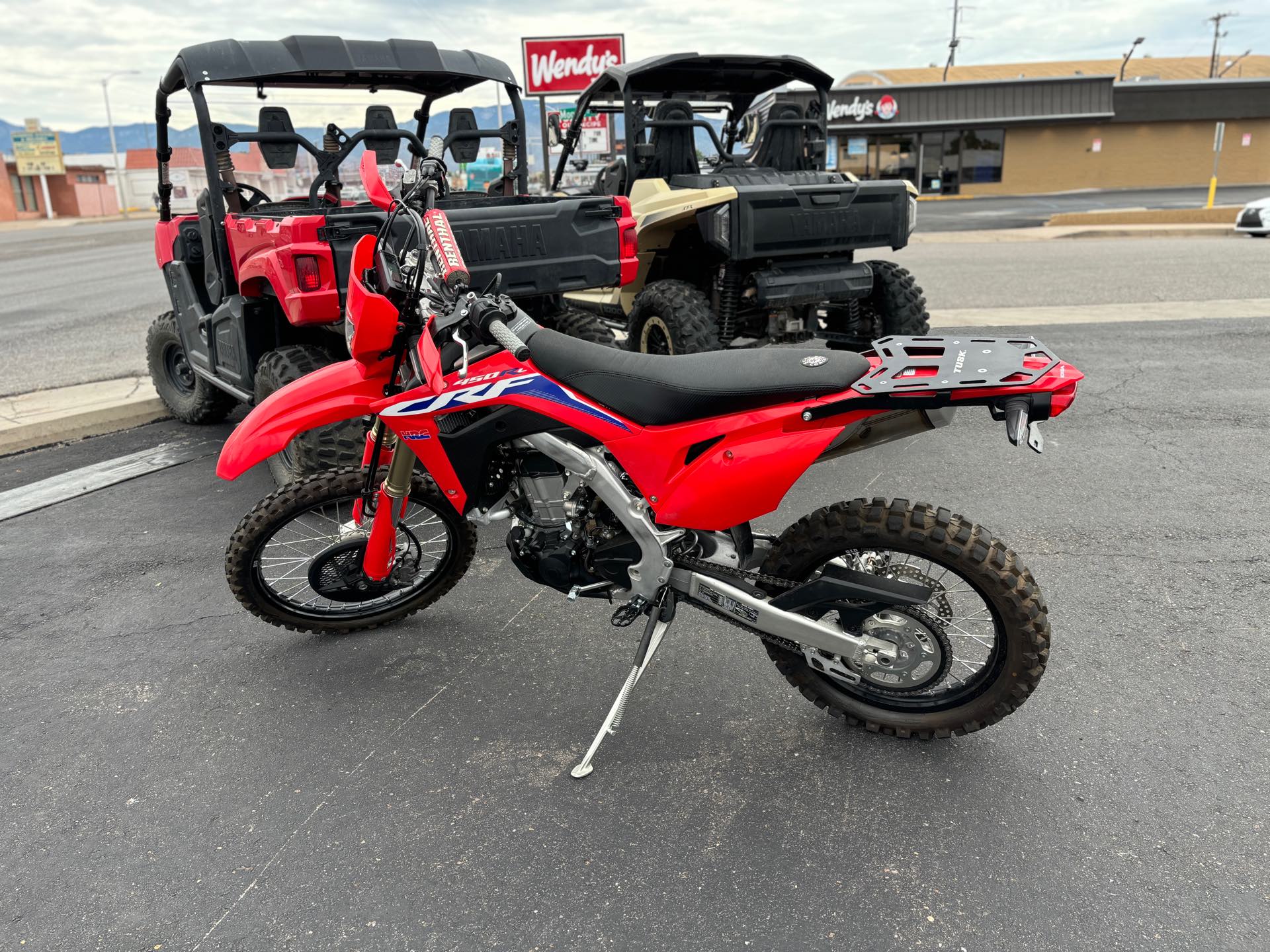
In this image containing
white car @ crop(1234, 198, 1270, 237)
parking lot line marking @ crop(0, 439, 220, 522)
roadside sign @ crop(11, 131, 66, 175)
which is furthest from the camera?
roadside sign @ crop(11, 131, 66, 175)

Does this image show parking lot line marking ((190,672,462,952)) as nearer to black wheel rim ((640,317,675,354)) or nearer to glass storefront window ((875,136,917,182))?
black wheel rim ((640,317,675,354))

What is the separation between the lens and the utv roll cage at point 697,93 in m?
6.97

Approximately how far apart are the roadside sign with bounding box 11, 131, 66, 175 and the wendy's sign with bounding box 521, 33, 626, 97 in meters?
41.7

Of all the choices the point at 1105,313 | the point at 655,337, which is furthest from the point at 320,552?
the point at 1105,313

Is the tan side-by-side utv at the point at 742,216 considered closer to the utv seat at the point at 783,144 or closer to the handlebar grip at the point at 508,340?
the utv seat at the point at 783,144

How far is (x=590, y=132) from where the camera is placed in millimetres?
10492

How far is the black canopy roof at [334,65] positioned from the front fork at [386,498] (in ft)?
10.3

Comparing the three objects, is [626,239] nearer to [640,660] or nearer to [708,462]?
[708,462]

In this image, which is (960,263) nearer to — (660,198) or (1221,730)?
(660,198)

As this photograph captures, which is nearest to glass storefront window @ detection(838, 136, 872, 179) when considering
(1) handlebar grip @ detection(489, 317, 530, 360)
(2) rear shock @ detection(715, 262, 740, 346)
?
(2) rear shock @ detection(715, 262, 740, 346)

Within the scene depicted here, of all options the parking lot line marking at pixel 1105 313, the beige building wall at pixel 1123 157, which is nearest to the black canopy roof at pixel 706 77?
the parking lot line marking at pixel 1105 313

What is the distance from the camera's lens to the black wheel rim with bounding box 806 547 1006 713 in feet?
8.86

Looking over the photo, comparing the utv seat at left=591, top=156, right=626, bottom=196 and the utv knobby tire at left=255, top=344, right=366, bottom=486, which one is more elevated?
the utv seat at left=591, top=156, right=626, bottom=196

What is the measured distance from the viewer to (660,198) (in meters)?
6.48
